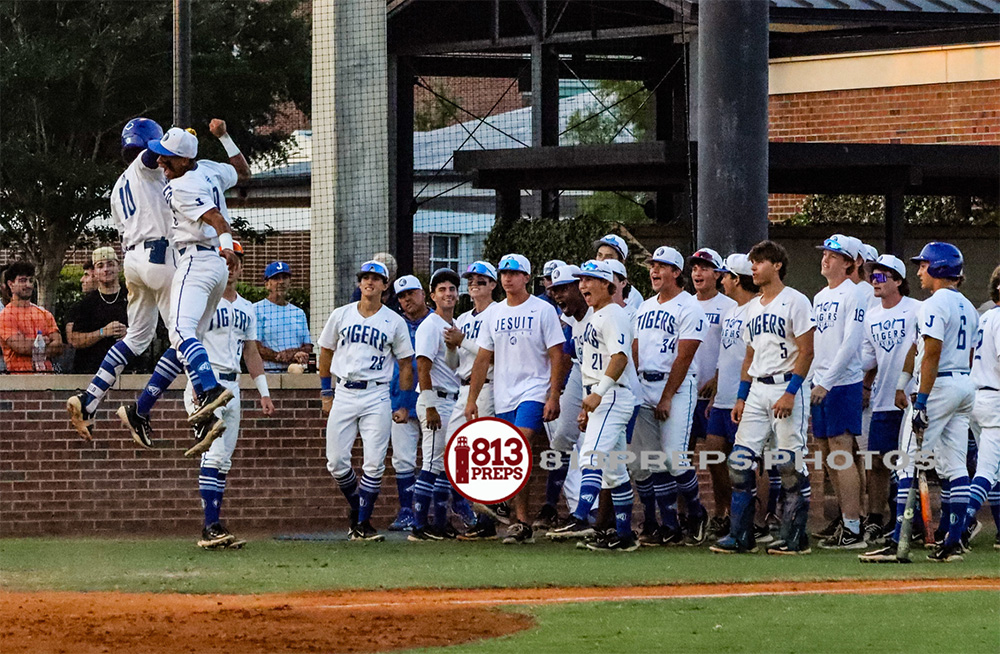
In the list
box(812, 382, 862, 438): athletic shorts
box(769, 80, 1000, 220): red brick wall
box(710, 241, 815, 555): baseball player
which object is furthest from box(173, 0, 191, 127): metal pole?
box(769, 80, 1000, 220): red brick wall

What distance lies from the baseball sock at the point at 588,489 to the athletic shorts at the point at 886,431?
212 cm

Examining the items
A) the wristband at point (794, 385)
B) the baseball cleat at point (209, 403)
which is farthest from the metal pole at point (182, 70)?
the wristband at point (794, 385)

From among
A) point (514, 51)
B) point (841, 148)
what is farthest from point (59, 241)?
point (841, 148)

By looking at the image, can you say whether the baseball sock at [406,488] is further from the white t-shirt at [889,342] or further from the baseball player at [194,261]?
the white t-shirt at [889,342]

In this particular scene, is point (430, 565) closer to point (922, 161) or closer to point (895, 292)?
point (895, 292)

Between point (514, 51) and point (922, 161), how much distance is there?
8.36 meters

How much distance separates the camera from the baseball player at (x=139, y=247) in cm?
953

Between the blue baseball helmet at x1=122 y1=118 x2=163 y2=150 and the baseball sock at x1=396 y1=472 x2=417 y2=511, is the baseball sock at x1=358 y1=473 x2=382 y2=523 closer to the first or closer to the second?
the baseball sock at x1=396 y1=472 x2=417 y2=511

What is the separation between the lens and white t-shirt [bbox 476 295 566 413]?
11625mm

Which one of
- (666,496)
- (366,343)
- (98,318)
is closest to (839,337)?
(666,496)

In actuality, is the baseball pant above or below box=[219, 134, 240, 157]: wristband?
below

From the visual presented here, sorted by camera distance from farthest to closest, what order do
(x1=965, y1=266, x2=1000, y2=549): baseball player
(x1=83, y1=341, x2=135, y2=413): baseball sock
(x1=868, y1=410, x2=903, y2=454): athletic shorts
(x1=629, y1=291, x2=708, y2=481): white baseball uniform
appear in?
1. (x1=868, y1=410, x2=903, y2=454): athletic shorts
2. (x1=629, y1=291, x2=708, y2=481): white baseball uniform
3. (x1=965, y1=266, x2=1000, y2=549): baseball player
4. (x1=83, y1=341, x2=135, y2=413): baseball sock

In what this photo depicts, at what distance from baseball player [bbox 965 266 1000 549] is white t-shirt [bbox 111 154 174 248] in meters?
5.54

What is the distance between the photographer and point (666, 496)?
11.4 meters
